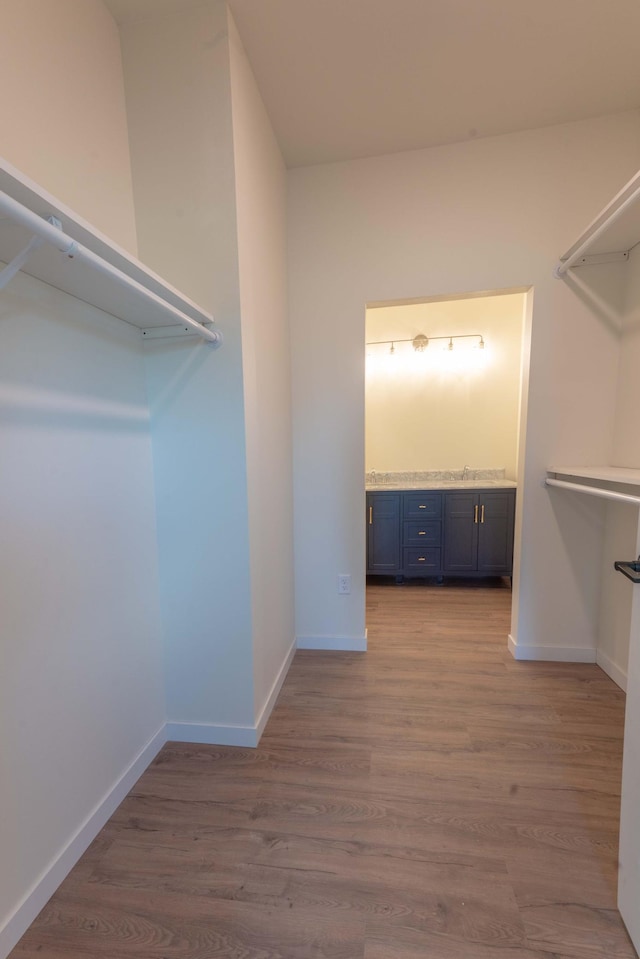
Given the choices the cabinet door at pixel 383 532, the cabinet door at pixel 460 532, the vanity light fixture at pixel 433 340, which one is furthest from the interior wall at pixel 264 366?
the vanity light fixture at pixel 433 340

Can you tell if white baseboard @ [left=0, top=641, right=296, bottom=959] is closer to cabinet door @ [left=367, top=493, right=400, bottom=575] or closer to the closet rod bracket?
cabinet door @ [left=367, top=493, right=400, bottom=575]

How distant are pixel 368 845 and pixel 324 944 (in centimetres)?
27

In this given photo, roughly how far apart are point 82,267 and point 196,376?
1.77ft

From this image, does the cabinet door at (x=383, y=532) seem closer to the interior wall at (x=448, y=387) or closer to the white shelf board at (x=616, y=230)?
the interior wall at (x=448, y=387)

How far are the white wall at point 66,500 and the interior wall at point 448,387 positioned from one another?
106 inches

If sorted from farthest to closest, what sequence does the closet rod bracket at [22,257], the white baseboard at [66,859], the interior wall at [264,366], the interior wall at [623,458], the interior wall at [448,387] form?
the interior wall at [448,387] → the interior wall at [623,458] → the interior wall at [264,366] → the white baseboard at [66,859] → the closet rod bracket at [22,257]

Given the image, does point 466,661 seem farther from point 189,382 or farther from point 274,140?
point 274,140

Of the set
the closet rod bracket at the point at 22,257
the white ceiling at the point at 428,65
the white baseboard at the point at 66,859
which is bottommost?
the white baseboard at the point at 66,859

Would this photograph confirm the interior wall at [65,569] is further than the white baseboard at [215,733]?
No

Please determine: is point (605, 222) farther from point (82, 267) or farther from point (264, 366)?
point (82, 267)

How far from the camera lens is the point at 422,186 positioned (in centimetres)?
196

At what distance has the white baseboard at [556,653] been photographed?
209cm

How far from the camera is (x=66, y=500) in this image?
42.5 inches

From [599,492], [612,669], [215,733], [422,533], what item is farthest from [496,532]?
[215,733]
